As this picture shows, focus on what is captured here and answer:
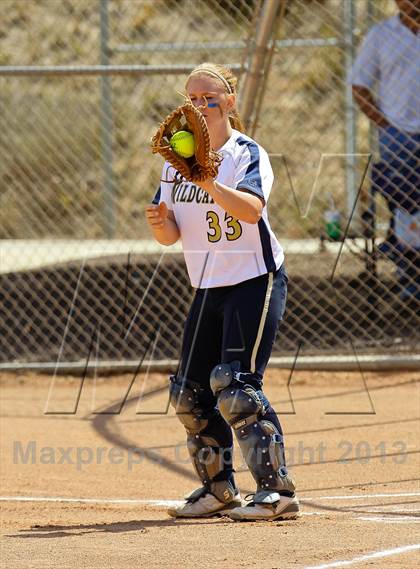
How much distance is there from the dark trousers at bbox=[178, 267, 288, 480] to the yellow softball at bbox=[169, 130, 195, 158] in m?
0.63

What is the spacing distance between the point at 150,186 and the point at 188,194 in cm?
1075

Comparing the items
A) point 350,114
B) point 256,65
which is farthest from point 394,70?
point 350,114

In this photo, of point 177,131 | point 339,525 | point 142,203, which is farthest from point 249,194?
point 142,203

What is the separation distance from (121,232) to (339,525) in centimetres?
804

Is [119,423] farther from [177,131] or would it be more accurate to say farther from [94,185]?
[94,185]

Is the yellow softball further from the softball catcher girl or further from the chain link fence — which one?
the chain link fence

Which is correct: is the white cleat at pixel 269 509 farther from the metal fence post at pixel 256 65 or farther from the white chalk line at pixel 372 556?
the metal fence post at pixel 256 65

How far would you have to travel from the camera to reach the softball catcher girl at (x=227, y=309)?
4559 millimetres

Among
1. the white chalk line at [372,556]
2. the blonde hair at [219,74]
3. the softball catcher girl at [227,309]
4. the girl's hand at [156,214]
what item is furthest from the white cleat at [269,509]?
the blonde hair at [219,74]

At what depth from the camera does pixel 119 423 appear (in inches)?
268

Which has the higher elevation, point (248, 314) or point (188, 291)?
point (188, 291)

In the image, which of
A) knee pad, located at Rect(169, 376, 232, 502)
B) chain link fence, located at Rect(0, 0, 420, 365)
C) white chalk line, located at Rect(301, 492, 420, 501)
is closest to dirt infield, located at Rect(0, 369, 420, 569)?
white chalk line, located at Rect(301, 492, 420, 501)

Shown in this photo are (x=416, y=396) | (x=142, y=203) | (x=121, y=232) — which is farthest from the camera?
(x=142, y=203)

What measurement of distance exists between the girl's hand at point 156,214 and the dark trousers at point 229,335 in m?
0.34
